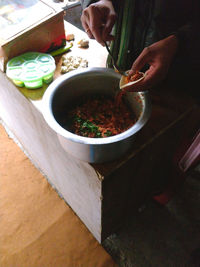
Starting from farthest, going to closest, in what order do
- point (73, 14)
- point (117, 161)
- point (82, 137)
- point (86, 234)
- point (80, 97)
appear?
point (73, 14), point (86, 234), point (80, 97), point (117, 161), point (82, 137)

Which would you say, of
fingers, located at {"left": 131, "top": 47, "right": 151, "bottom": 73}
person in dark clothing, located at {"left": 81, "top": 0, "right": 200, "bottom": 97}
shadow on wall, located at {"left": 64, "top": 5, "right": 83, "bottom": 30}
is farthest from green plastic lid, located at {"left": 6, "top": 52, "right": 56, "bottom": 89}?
shadow on wall, located at {"left": 64, "top": 5, "right": 83, "bottom": 30}

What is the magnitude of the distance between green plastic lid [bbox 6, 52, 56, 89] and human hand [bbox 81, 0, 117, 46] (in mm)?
343

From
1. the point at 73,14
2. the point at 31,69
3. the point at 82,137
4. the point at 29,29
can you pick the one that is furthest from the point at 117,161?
the point at 73,14

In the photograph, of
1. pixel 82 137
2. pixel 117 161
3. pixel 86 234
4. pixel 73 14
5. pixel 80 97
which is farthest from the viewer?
pixel 73 14

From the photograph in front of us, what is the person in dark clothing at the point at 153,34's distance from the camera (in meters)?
0.89

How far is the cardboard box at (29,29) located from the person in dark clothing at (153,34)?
303mm

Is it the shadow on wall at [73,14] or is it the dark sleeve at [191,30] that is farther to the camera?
the shadow on wall at [73,14]

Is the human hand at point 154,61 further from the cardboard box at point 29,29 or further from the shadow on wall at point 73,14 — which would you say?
the shadow on wall at point 73,14

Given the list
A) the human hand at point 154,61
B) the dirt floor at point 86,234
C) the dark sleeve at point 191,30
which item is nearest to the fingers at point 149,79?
the human hand at point 154,61

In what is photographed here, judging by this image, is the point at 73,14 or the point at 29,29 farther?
the point at 73,14

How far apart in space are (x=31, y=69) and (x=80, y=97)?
32cm

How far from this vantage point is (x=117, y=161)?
941mm

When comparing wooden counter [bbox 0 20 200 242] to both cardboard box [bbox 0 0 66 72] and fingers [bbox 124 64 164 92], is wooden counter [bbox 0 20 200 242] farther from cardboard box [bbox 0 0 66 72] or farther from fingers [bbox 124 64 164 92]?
fingers [bbox 124 64 164 92]

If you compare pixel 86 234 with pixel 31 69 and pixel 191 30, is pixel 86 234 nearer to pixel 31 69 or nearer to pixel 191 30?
pixel 31 69
